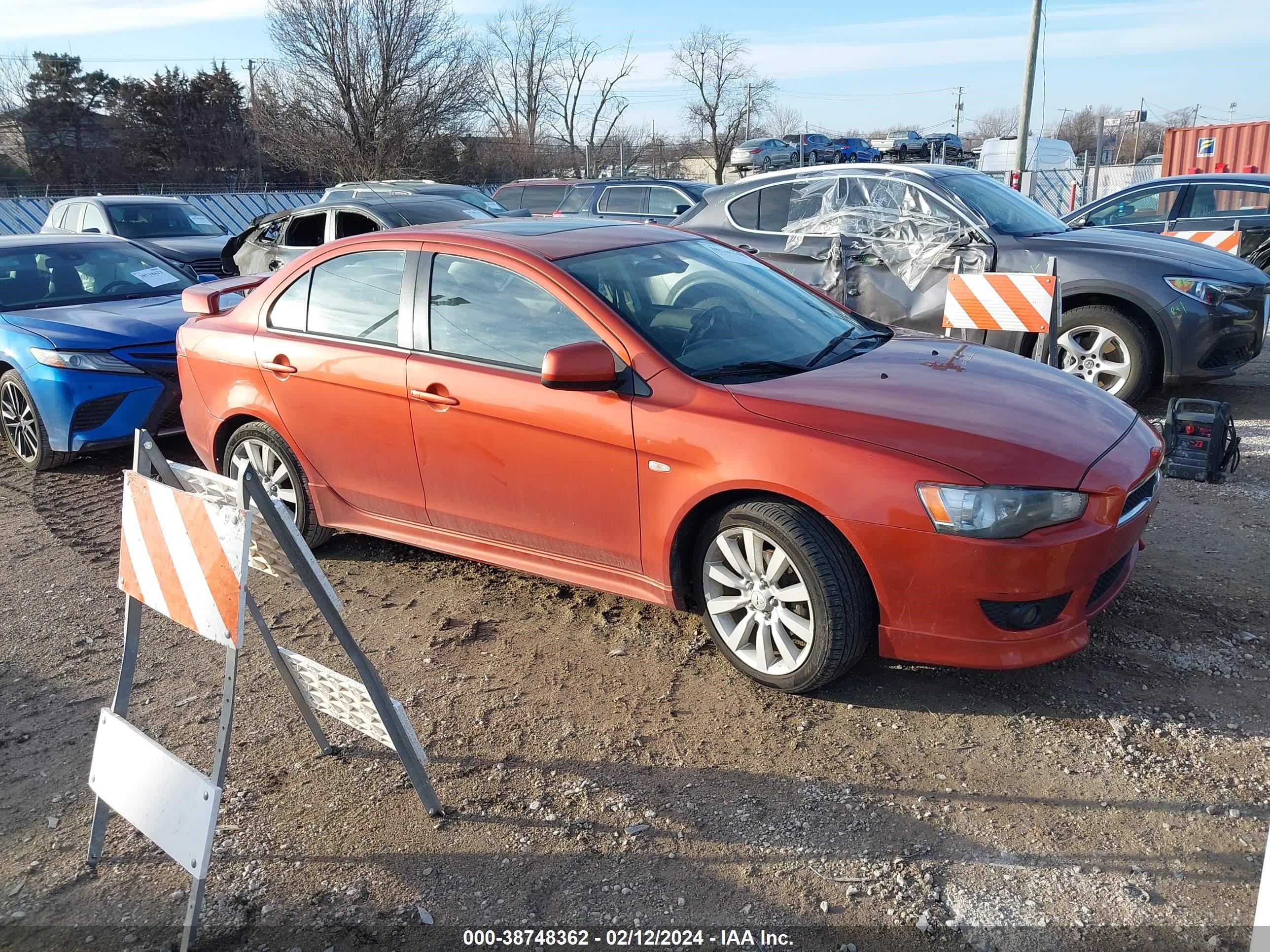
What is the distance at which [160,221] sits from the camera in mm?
13578

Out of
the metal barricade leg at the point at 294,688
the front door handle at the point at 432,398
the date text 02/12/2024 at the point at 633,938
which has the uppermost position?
the front door handle at the point at 432,398

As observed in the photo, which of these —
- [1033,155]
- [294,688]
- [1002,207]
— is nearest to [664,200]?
[1002,207]

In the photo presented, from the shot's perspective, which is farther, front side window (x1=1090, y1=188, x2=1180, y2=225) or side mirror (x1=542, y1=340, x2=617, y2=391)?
front side window (x1=1090, y1=188, x2=1180, y2=225)

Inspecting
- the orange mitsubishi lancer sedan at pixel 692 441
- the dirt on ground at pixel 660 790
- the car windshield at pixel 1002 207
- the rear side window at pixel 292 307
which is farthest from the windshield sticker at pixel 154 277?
the car windshield at pixel 1002 207

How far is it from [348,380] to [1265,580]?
13.9 feet

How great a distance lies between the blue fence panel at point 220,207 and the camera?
802 inches

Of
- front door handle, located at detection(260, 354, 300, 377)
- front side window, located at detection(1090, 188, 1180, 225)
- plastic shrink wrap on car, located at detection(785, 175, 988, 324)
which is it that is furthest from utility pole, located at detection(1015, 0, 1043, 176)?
front door handle, located at detection(260, 354, 300, 377)

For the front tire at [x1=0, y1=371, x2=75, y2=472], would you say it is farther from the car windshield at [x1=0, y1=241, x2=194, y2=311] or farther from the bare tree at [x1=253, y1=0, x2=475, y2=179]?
the bare tree at [x1=253, y1=0, x2=475, y2=179]

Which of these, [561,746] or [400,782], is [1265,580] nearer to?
[561,746]

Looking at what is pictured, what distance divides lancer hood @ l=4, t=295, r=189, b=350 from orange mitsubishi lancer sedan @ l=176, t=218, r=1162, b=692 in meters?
1.96

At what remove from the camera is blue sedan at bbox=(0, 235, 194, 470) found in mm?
6500

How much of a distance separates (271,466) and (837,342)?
2877mm

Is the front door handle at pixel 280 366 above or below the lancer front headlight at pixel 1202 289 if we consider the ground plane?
below

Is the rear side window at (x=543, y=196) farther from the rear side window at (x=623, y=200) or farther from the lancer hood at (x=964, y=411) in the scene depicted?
the lancer hood at (x=964, y=411)
